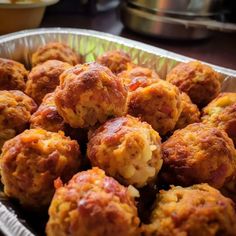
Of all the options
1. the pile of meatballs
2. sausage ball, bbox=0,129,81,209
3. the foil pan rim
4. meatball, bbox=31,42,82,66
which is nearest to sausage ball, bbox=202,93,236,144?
the pile of meatballs

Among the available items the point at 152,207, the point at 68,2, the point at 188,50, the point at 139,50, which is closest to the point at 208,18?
the point at 188,50

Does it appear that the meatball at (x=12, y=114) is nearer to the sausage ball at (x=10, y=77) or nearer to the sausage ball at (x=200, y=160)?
the sausage ball at (x=10, y=77)

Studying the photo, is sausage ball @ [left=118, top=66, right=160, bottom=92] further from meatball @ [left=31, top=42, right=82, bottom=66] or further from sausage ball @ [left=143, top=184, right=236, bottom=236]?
sausage ball @ [left=143, top=184, right=236, bottom=236]

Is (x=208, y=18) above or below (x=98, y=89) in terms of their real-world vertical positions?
below

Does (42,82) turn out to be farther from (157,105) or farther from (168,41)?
(168,41)

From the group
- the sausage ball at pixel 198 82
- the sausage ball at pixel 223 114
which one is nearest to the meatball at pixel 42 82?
the sausage ball at pixel 198 82

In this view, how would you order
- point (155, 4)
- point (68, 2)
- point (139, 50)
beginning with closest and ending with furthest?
point (139, 50)
point (155, 4)
point (68, 2)

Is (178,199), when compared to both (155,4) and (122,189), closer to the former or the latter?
(122,189)
